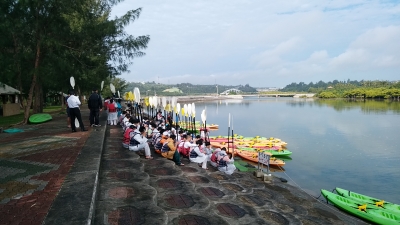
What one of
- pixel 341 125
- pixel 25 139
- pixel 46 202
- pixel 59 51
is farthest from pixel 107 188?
pixel 341 125

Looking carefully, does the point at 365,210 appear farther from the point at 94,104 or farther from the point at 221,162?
the point at 94,104

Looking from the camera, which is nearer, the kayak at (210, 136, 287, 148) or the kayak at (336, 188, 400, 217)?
the kayak at (336, 188, 400, 217)

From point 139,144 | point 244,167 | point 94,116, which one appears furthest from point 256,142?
point 139,144

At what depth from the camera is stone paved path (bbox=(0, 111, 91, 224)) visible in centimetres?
380

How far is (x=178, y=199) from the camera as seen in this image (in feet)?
17.7

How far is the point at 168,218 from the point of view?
4.52 metres

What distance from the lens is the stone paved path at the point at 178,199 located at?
14.9 ft

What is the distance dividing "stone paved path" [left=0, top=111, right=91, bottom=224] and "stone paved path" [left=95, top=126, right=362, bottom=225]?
0.78 meters

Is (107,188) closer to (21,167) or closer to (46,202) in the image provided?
(46,202)

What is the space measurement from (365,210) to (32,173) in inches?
337

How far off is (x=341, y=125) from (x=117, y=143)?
92.7 feet

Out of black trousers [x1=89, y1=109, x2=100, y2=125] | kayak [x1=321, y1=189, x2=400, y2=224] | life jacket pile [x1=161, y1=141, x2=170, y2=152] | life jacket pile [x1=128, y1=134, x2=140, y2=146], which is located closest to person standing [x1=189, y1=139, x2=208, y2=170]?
life jacket pile [x1=161, y1=141, x2=170, y2=152]

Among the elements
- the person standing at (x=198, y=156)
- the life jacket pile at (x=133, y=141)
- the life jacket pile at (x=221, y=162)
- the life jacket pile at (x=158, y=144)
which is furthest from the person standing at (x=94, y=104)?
the life jacket pile at (x=221, y=162)

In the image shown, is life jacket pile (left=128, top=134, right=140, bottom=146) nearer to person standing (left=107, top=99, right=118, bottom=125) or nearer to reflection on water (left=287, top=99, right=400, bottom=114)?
person standing (left=107, top=99, right=118, bottom=125)
